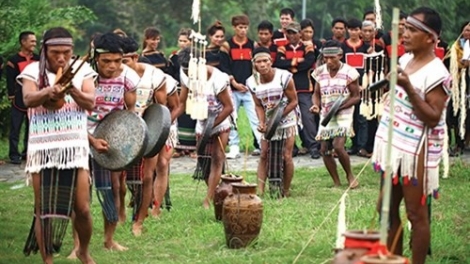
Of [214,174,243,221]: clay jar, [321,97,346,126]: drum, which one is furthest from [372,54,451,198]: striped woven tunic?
[321,97,346,126]: drum

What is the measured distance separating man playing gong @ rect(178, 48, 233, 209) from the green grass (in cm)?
47

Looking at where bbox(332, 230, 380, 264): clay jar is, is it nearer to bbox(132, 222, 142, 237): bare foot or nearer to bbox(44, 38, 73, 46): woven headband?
bbox(44, 38, 73, 46): woven headband

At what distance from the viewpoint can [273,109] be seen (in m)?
12.8

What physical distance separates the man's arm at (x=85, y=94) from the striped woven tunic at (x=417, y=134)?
7.32 ft

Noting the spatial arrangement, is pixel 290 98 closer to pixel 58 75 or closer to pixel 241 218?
pixel 241 218

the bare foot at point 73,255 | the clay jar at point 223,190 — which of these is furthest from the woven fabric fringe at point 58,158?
the clay jar at point 223,190

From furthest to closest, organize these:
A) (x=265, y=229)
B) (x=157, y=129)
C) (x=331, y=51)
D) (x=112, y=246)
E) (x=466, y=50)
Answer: (x=466, y=50)
(x=331, y=51)
(x=265, y=229)
(x=157, y=129)
(x=112, y=246)

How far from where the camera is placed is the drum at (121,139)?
876 centimetres

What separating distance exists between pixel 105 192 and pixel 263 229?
168 centimetres

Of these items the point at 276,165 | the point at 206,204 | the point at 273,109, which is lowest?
the point at 206,204

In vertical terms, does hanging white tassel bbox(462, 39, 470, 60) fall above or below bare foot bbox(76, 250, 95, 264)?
above

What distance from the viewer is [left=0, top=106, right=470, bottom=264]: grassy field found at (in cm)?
904

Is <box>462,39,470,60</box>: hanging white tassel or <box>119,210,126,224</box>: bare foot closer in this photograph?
<box>119,210,126,224</box>: bare foot

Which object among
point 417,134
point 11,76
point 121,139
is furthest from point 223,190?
point 11,76
